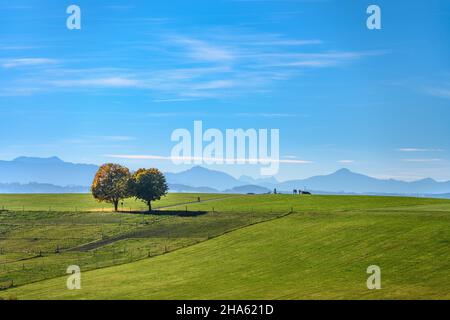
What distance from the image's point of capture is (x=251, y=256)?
8425 centimetres

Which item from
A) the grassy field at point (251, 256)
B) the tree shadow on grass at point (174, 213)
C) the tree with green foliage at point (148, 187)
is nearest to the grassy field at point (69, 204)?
the tree with green foliage at point (148, 187)

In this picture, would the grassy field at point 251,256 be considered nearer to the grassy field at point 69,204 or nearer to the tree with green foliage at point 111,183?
the tree with green foliage at point 111,183

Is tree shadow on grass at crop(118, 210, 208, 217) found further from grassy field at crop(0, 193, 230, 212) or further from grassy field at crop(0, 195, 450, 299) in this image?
grassy field at crop(0, 193, 230, 212)

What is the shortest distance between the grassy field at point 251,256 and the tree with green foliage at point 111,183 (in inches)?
766

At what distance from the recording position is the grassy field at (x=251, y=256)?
6312 cm

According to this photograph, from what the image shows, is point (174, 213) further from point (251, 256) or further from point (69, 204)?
point (251, 256)

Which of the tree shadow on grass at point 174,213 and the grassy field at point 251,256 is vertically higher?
the tree shadow on grass at point 174,213

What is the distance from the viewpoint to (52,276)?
80.9 metres

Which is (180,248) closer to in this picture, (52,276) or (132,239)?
(132,239)

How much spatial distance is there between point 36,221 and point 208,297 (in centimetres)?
8547

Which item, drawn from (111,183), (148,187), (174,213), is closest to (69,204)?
(111,183)

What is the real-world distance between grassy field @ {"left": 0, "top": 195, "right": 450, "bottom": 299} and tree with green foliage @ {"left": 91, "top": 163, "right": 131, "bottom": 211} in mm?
19444

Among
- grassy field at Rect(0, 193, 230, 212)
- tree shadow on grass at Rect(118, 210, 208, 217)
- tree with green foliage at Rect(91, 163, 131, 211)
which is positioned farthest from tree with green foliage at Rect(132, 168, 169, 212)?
grassy field at Rect(0, 193, 230, 212)
